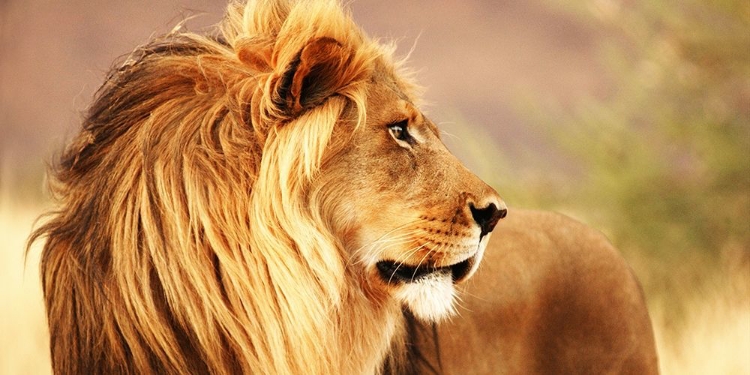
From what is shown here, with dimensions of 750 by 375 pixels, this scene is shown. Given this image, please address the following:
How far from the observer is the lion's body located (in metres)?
3.36

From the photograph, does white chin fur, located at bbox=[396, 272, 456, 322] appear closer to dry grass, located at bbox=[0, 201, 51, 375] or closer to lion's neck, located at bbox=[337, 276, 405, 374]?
lion's neck, located at bbox=[337, 276, 405, 374]

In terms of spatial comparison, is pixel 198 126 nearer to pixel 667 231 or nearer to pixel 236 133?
pixel 236 133

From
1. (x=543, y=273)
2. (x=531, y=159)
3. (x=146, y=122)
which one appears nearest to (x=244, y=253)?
(x=146, y=122)

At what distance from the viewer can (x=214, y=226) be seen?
8.74 feet

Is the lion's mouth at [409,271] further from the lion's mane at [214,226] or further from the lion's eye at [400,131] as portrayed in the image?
the lion's eye at [400,131]

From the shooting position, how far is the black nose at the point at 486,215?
2.74 meters

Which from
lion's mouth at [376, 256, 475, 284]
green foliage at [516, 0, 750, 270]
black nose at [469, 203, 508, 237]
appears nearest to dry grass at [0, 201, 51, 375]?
lion's mouth at [376, 256, 475, 284]

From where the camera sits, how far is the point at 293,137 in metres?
2.70

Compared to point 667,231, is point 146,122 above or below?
below

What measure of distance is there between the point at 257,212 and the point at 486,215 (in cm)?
61

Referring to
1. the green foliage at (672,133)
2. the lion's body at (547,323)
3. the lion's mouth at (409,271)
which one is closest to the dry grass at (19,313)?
the lion's body at (547,323)

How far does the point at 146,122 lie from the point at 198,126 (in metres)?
0.14

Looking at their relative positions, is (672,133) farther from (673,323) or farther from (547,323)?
(547,323)

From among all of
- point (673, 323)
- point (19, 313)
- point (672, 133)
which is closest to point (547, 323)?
point (19, 313)
